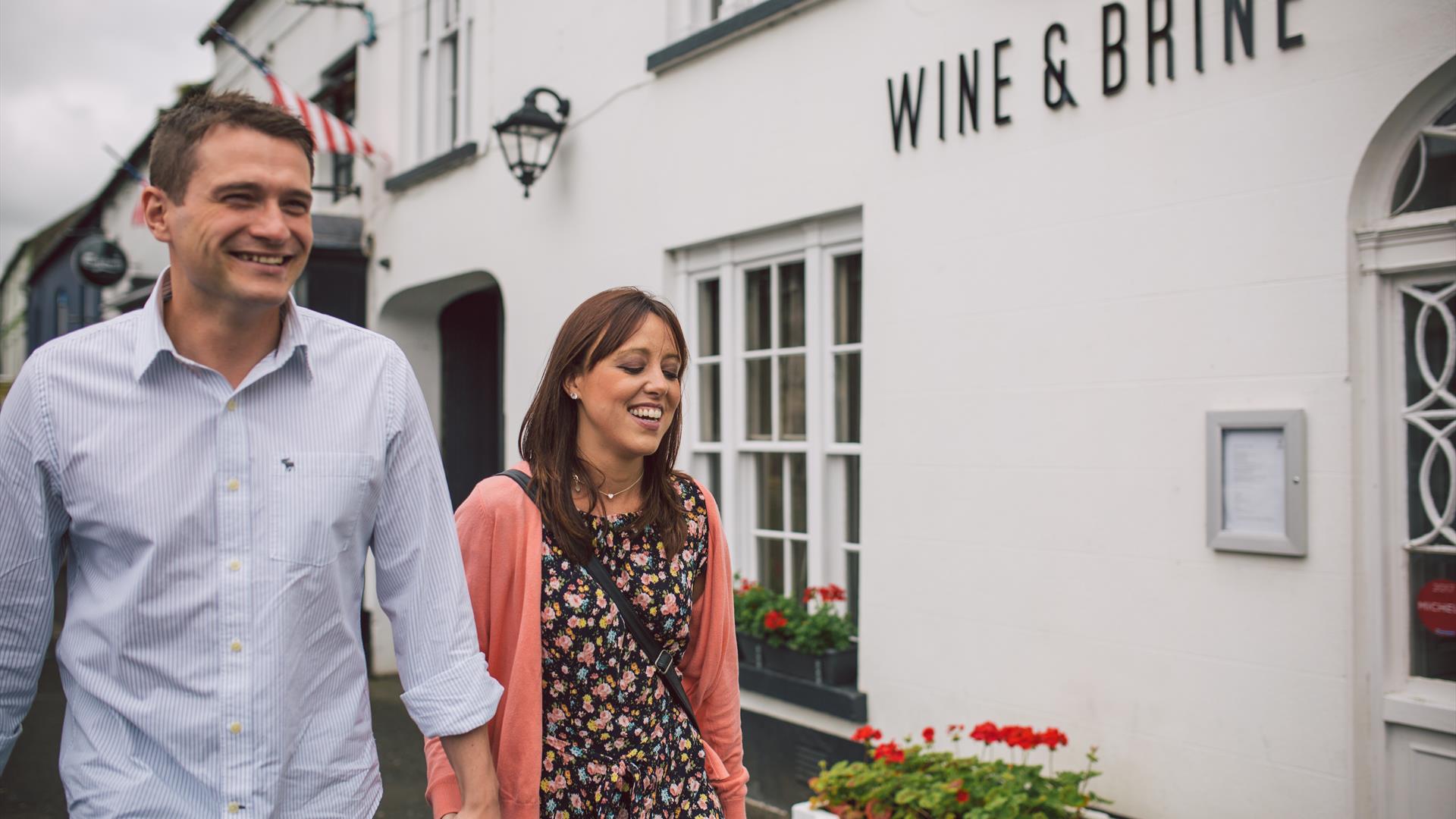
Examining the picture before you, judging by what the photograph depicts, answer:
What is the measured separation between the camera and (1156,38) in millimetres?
4117

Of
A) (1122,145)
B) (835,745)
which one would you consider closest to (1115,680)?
(835,745)

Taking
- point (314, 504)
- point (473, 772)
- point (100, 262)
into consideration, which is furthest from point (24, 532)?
point (100, 262)

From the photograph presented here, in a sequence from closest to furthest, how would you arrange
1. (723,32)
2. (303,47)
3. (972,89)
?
(972,89) < (723,32) < (303,47)

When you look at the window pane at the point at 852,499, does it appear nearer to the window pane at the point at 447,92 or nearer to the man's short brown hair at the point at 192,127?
the man's short brown hair at the point at 192,127

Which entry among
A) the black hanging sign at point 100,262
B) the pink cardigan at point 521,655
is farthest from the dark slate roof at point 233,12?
the pink cardigan at point 521,655

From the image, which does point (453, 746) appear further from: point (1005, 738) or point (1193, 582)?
point (1193, 582)

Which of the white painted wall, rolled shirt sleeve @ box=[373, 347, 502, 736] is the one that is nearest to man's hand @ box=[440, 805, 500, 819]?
rolled shirt sleeve @ box=[373, 347, 502, 736]

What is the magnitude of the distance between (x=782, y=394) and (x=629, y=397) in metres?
3.57

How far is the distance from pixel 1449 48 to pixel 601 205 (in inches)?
189

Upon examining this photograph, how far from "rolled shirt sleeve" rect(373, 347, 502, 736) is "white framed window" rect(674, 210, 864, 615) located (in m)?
3.67

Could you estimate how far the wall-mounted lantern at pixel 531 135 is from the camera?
7.34m

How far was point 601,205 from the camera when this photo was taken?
7230 mm

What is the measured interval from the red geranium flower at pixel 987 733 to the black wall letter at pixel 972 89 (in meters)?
2.37

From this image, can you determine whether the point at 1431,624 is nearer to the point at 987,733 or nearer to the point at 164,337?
the point at 987,733
